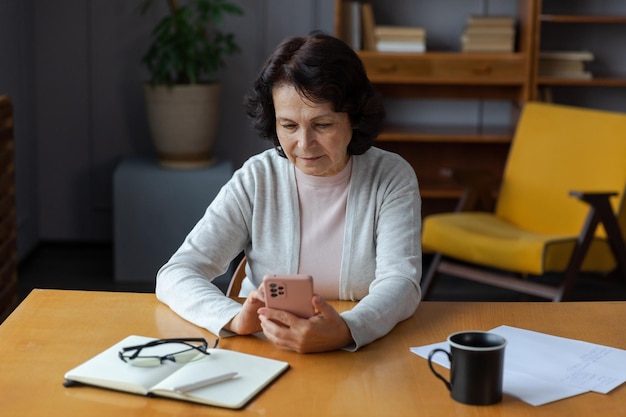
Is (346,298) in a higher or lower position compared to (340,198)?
lower

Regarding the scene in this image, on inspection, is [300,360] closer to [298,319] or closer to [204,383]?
[298,319]

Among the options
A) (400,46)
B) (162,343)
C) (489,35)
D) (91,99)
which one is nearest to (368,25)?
(400,46)

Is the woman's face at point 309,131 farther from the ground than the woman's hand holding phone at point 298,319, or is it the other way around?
the woman's face at point 309,131

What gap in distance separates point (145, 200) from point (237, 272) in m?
2.41

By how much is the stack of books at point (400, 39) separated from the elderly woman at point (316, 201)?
2491mm

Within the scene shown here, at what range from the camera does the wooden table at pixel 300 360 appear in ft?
4.93

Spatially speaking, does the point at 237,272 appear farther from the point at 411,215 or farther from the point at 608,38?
the point at 608,38

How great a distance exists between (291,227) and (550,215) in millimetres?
2273

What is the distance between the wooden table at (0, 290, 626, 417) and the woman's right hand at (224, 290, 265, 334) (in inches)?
0.9

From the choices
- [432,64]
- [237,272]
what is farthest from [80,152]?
[237,272]

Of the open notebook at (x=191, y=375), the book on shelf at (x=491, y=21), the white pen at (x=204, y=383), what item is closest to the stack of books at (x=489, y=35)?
the book on shelf at (x=491, y=21)

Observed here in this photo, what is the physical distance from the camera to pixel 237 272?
2348 mm

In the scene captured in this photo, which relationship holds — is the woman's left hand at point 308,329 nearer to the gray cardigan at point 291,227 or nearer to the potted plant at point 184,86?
the gray cardigan at point 291,227

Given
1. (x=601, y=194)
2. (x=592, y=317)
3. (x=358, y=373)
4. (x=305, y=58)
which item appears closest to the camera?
(x=358, y=373)
